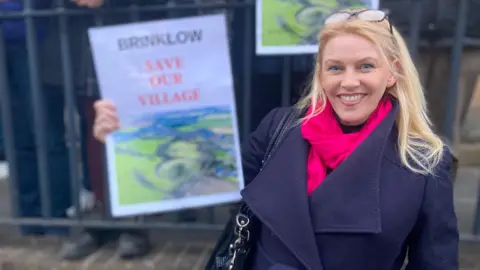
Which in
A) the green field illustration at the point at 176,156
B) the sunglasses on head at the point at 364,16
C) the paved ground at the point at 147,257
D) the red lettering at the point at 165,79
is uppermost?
the sunglasses on head at the point at 364,16

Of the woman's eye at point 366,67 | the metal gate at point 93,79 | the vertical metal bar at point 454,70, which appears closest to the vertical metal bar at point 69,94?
the metal gate at point 93,79

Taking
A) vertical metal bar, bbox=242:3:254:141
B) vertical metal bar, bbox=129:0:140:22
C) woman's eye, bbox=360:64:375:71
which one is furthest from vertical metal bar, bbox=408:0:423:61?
vertical metal bar, bbox=129:0:140:22

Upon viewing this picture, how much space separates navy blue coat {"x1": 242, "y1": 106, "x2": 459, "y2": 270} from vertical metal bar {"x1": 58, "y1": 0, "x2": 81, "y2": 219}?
1.37 meters

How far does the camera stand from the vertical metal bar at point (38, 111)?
285 cm

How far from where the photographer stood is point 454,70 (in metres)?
2.75

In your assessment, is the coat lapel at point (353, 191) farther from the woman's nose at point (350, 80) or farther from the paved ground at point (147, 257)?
the paved ground at point (147, 257)

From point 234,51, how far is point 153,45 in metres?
0.43

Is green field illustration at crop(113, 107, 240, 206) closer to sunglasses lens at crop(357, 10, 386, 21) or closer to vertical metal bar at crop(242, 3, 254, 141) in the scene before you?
vertical metal bar at crop(242, 3, 254, 141)

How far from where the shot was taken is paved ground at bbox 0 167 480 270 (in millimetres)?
2980

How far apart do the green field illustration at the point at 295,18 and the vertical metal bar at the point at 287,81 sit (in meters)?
0.18

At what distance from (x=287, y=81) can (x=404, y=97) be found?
966 mm

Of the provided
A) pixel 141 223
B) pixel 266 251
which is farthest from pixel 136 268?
pixel 266 251

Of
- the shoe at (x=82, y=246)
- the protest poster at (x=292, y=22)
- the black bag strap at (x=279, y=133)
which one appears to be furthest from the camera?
the shoe at (x=82, y=246)

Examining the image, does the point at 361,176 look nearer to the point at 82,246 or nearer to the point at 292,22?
the point at 292,22
